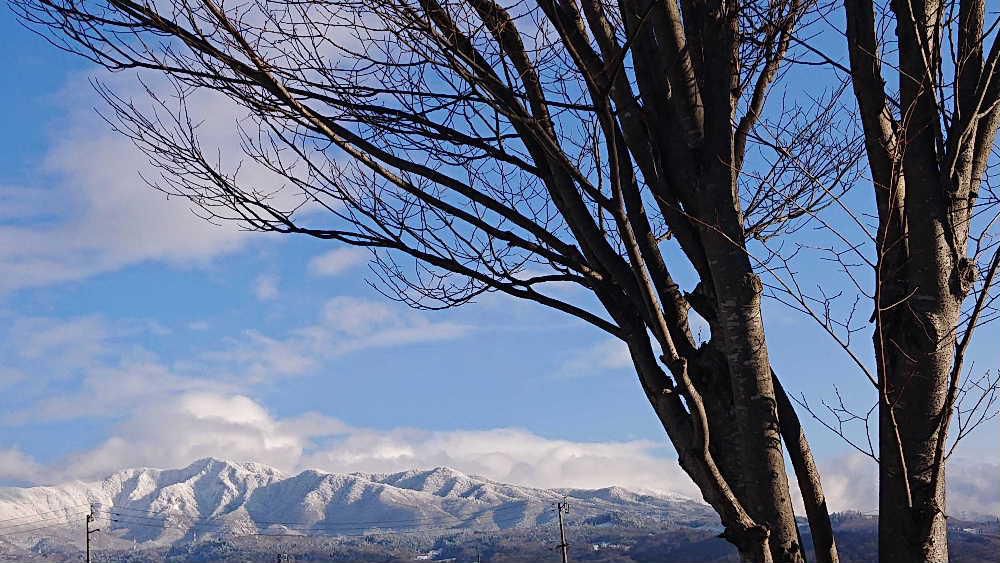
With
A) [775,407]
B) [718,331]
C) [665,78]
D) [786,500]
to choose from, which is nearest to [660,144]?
[665,78]

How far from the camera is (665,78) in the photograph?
119 inches

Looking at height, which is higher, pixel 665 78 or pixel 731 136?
pixel 665 78

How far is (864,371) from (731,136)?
2.75ft

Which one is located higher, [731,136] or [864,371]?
[731,136]

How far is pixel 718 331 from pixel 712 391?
0.58 ft

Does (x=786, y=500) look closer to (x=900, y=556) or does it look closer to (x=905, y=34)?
(x=900, y=556)

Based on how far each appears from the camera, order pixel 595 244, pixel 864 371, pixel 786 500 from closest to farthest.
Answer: pixel 864 371, pixel 786 500, pixel 595 244

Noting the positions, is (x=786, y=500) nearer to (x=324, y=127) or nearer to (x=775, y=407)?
(x=775, y=407)

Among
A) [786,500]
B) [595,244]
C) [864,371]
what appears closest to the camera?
[864,371]

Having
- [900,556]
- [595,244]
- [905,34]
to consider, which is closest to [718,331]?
[595,244]

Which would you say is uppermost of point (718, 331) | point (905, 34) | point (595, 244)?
point (905, 34)

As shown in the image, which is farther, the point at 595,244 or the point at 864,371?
the point at 595,244

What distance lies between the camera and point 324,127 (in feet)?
9.95

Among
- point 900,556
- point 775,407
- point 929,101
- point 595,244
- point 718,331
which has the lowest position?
point 900,556
